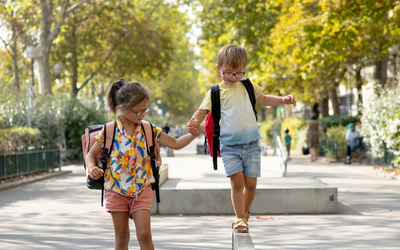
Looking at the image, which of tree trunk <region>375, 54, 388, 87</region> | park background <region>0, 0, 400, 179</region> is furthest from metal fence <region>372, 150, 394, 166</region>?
tree trunk <region>375, 54, 388, 87</region>

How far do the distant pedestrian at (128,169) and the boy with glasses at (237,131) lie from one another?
0.80 m

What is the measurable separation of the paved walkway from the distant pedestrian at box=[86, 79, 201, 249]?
2.26 metres

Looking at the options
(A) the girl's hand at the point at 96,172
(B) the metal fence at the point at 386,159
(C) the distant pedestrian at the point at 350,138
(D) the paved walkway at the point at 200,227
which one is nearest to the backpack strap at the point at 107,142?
(A) the girl's hand at the point at 96,172

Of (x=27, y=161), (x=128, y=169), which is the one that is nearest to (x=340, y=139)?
(x=27, y=161)

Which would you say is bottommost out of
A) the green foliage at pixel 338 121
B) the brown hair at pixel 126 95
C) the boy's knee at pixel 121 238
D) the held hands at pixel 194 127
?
the boy's knee at pixel 121 238

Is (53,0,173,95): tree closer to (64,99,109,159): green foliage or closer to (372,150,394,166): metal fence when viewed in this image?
(64,99,109,159): green foliage

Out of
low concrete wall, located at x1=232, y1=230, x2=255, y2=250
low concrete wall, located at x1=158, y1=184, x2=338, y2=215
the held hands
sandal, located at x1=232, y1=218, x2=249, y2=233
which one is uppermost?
the held hands

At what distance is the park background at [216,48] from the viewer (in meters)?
16.7

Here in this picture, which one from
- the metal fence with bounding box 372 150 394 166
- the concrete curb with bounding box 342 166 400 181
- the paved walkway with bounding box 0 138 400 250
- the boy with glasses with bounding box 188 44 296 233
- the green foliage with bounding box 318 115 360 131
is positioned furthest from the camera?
the green foliage with bounding box 318 115 360 131

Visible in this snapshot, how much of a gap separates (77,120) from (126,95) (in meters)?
21.2

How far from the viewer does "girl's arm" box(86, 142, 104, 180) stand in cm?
382

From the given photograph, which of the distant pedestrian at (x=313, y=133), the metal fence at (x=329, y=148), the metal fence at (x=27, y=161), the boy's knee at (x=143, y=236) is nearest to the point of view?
the boy's knee at (x=143, y=236)

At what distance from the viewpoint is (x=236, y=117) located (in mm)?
4773

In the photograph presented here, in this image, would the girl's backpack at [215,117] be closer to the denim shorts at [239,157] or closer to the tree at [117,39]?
the denim shorts at [239,157]
